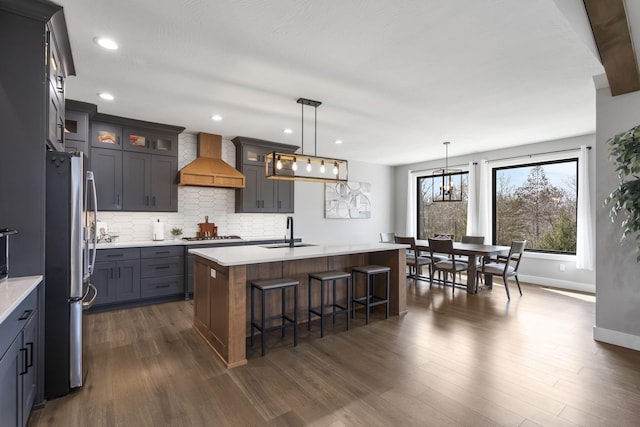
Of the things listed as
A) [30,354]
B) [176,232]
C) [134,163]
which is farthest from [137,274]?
[30,354]

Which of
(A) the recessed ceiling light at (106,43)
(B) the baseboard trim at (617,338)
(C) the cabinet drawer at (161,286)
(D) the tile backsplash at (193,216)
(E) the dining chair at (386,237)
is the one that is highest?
(A) the recessed ceiling light at (106,43)

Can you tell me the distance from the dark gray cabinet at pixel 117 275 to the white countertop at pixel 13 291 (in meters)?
2.41

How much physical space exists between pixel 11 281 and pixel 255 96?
2.71 meters

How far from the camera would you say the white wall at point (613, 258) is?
314 centimetres

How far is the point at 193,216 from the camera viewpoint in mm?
5523

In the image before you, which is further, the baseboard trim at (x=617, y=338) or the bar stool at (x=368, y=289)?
the bar stool at (x=368, y=289)

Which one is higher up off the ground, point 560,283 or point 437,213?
point 437,213

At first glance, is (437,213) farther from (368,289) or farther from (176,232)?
(176,232)

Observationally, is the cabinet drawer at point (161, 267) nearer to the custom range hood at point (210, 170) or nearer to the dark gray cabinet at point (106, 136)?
the custom range hood at point (210, 170)

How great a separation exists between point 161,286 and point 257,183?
2325 millimetres

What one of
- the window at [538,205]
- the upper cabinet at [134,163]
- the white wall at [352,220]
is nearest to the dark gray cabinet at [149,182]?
the upper cabinet at [134,163]

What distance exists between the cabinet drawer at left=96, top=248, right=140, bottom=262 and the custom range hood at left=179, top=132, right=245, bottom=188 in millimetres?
1228

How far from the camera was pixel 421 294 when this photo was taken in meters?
5.30

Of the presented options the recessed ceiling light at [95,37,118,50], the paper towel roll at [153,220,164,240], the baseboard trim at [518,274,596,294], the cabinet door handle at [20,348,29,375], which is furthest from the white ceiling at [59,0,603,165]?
the baseboard trim at [518,274,596,294]
